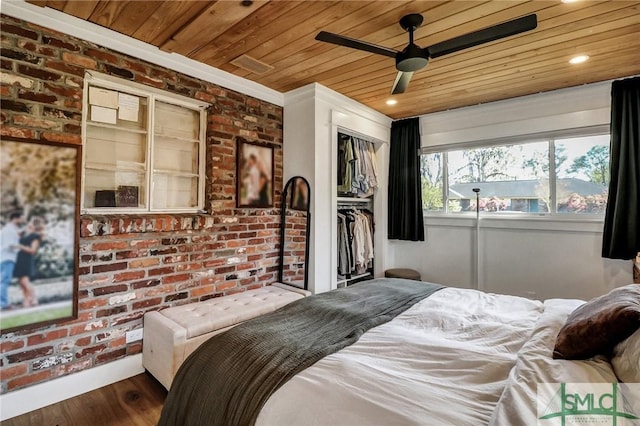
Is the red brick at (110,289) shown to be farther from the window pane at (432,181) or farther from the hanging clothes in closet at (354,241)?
A: the window pane at (432,181)

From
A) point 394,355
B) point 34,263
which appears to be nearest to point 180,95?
point 34,263

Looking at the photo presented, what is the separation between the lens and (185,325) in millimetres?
2039

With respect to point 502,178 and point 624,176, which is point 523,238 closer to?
point 502,178

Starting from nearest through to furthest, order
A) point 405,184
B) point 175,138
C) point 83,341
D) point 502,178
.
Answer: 1. point 83,341
2. point 175,138
3. point 502,178
4. point 405,184

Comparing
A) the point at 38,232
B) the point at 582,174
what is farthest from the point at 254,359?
the point at 582,174

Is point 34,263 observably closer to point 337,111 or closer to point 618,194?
point 337,111

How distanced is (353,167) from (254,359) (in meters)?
2.76

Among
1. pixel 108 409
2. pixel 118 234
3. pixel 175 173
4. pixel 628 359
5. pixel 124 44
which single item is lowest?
pixel 108 409

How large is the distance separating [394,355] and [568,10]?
224 cm

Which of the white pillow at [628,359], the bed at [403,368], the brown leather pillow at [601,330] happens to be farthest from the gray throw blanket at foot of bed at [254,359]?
the white pillow at [628,359]

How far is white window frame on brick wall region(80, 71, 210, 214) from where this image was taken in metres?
2.12

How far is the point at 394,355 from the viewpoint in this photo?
1.29 meters

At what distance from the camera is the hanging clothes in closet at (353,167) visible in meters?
3.66

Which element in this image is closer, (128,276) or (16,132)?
(16,132)
